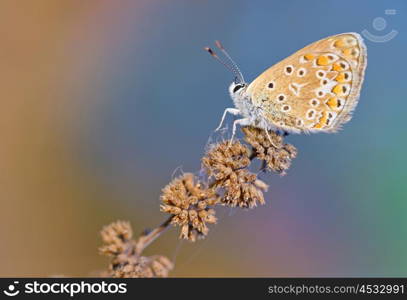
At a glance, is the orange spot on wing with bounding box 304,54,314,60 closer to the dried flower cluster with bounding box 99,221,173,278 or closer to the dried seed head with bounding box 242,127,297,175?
the dried seed head with bounding box 242,127,297,175

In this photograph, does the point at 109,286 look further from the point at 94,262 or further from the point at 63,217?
the point at 63,217

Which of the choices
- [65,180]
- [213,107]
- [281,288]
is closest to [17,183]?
[65,180]

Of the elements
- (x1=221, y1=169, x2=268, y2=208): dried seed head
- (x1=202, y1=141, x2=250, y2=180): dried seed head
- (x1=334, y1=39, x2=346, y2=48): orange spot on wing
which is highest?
(x1=334, y1=39, x2=346, y2=48): orange spot on wing

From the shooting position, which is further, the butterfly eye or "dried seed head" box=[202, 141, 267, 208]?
the butterfly eye

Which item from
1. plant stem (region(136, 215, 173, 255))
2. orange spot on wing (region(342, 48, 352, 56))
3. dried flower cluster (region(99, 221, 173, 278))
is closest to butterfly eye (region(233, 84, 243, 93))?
orange spot on wing (region(342, 48, 352, 56))

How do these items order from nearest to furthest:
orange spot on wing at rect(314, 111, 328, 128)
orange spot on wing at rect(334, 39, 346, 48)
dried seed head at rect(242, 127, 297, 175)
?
dried seed head at rect(242, 127, 297, 175)
orange spot on wing at rect(334, 39, 346, 48)
orange spot on wing at rect(314, 111, 328, 128)

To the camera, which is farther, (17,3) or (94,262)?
(17,3)

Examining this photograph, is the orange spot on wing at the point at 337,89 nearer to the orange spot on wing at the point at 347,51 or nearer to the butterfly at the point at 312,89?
the butterfly at the point at 312,89
